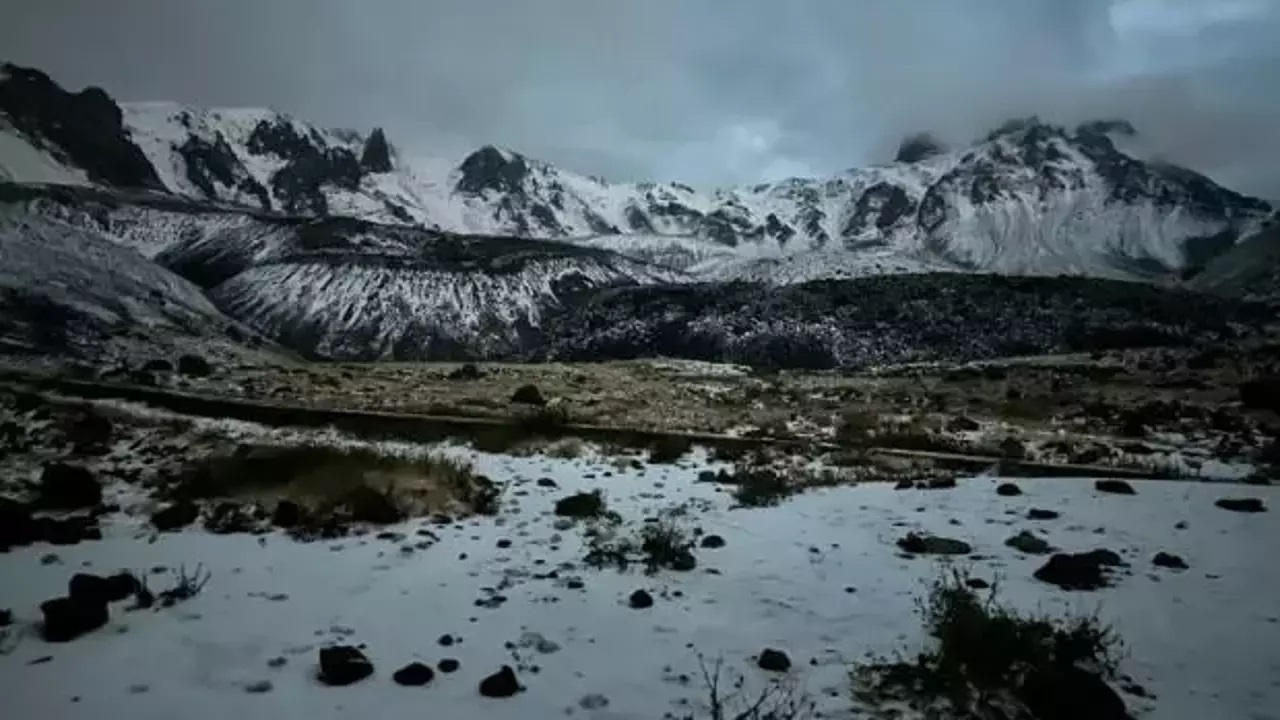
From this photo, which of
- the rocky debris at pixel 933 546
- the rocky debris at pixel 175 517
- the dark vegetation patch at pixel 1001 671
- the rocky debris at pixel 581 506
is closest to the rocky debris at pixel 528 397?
the rocky debris at pixel 581 506

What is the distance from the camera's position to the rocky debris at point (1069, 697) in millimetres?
6664

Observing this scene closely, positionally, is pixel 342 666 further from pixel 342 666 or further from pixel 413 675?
pixel 413 675

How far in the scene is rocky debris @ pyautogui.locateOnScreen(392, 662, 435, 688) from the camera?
7.52 metres

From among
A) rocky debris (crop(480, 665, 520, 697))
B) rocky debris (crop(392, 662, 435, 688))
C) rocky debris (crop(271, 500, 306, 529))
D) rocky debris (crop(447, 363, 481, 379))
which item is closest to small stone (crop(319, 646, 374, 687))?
rocky debris (crop(392, 662, 435, 688))

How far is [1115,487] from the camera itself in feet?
47.4

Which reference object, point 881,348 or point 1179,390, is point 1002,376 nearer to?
point 1179,390

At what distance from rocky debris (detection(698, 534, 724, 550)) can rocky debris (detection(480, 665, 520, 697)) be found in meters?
5.08

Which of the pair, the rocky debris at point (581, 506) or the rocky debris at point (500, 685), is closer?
the rocky debris at point (500, 685)

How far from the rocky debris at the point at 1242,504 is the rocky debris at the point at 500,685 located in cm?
1102

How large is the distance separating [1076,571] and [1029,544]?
1409 mm

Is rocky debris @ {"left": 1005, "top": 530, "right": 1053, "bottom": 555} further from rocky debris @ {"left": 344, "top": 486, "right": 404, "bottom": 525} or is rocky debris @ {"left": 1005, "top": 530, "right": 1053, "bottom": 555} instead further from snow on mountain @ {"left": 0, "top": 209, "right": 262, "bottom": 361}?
snow on mountain @ {"left": 0, "top": 209, "right": 262, "bottom": 361}

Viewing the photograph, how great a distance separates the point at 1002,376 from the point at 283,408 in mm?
47028

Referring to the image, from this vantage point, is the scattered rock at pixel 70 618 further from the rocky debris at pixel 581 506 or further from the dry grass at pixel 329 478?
the rocky debris at pixel 581 506

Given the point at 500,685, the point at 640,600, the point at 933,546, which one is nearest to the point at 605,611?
the point at 640,600
